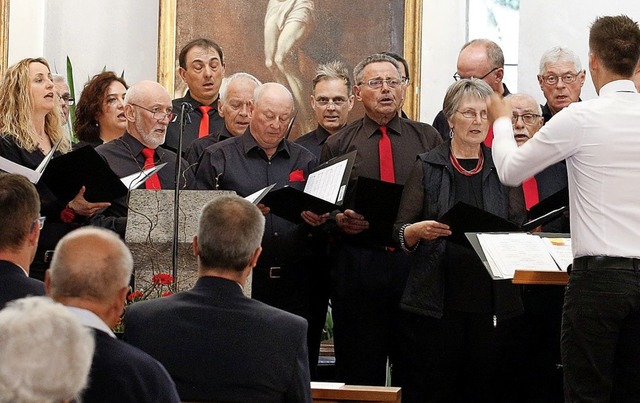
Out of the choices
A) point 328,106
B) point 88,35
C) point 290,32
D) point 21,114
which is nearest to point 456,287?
point 328,106

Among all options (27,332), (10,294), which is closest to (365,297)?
(10,294)

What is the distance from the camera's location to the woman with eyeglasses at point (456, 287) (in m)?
5.52

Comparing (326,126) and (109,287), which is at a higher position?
(326,126)

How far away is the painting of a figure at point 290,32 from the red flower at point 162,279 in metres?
3.80

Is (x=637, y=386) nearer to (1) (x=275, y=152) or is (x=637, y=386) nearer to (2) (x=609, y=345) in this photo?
(2) (x=609, y=345)

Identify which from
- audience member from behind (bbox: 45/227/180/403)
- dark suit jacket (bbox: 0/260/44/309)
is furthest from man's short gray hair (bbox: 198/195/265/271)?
dark suit jacket (bbox: 0/260/44/309)

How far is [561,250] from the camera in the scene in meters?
4.61

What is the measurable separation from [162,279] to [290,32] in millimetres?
4192

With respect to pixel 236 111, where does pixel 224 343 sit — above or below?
below

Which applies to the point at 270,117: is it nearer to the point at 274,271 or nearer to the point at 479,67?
the point at 274,271

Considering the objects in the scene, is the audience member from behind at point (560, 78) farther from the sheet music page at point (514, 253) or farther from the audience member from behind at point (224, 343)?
the audience member from behind at point (224, 343)

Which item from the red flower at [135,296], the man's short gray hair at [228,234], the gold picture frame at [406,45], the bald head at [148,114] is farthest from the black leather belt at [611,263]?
the gold picture frame at [406,45]

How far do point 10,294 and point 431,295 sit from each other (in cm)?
251

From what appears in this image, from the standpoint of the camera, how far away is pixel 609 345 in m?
3.98
